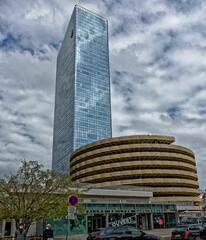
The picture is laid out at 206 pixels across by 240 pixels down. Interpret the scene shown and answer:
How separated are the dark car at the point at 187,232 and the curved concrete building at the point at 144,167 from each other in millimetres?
45142

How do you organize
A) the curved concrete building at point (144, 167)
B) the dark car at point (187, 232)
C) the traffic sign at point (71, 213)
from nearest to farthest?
the traffic sign at point (71, 213)
the dark car at point (187, 232)
the curved concrete building at point (144, 167)

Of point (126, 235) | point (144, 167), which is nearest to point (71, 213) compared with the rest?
point (126, 235)

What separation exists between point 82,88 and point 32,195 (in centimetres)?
10789

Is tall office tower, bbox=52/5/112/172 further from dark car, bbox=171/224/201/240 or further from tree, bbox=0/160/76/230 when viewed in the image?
dark car, bbox=171/224/201/240

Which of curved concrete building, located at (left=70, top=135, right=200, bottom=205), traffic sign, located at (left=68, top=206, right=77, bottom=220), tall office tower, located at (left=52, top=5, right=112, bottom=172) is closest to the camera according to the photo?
traffic sign, located at (left=68, top=206, right=77, bottom=220)

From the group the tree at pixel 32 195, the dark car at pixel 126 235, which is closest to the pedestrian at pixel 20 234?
the tree at pixel 32 195

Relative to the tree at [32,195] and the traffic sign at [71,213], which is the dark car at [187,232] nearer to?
the tree at [32,195]

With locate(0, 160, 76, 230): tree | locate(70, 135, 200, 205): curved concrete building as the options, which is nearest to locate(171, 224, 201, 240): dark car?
locate(0, 160, 76, 230): tree

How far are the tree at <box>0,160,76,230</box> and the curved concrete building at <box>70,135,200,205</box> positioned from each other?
1680 inches

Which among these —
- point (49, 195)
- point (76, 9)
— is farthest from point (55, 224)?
point (76, 9)

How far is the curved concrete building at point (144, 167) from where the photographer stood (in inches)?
2699

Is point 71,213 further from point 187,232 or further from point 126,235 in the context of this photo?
point 187,232

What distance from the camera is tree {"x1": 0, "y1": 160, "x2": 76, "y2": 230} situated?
22.2 metres

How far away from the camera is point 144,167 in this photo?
70.5m
